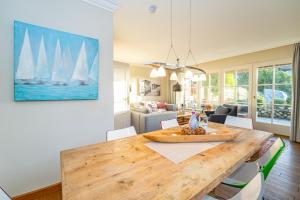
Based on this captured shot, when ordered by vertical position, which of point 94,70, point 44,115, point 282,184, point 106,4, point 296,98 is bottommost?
point 282,184

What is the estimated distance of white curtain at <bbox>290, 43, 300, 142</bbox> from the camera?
367cm

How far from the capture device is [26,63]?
5.30 feet

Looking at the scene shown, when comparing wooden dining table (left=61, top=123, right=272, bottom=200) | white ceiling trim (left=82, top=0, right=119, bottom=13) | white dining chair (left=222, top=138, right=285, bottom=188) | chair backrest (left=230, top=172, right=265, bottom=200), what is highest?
white ceiling trim (left=82, top=0, right=119, bottom=13)

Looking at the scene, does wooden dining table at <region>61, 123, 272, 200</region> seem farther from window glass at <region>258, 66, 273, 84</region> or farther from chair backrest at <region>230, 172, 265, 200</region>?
window glass at <region>258, 66, 273, 84</region>

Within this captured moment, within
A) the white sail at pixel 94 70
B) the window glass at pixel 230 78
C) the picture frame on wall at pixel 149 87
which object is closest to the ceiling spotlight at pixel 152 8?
the white sail at pixel 94 70

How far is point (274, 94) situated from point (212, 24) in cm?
305

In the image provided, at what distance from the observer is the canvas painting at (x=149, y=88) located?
7.17m

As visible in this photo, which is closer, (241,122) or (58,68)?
(58,68)

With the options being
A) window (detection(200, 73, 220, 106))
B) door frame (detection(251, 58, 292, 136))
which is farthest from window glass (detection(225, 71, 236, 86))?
door frame (detection(251, 58, 292, 136))

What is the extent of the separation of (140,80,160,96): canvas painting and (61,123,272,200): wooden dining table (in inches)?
232

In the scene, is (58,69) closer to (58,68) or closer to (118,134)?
(58,68)

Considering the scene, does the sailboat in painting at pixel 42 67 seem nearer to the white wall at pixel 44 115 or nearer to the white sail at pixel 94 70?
the white wall at pixel 44 115

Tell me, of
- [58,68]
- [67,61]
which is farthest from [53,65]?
[67,61]

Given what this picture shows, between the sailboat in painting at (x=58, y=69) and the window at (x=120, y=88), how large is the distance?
3.70 m
